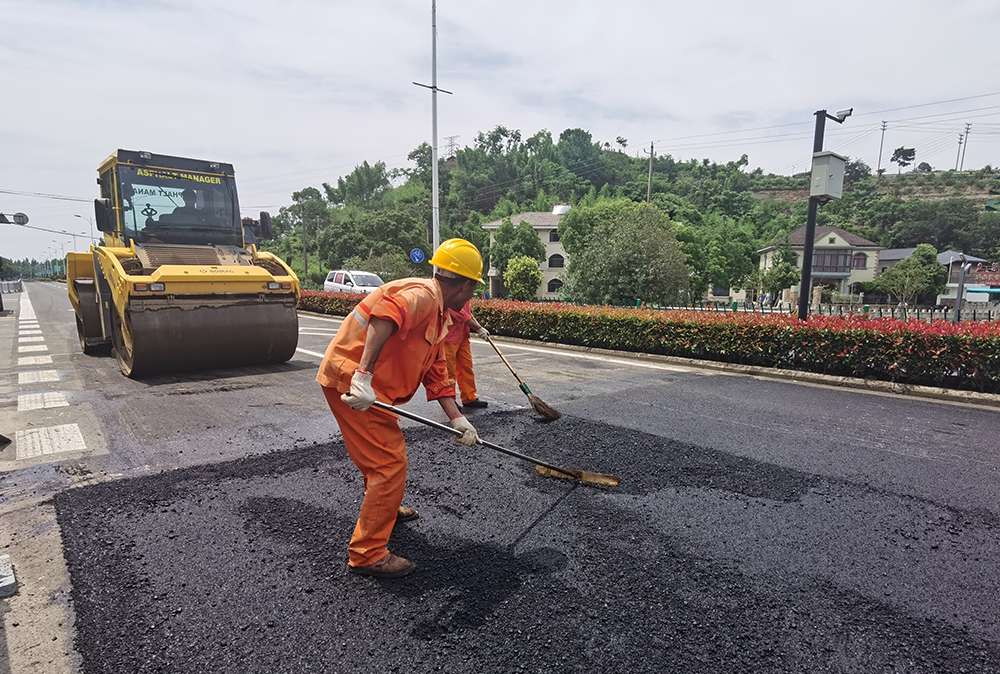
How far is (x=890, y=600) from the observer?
248 cm

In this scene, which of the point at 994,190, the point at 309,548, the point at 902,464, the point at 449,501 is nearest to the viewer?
the point at 309,548

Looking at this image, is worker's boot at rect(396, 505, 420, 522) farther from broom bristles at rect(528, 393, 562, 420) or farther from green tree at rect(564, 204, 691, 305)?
green tree at rect(564, 204, 691, 305)

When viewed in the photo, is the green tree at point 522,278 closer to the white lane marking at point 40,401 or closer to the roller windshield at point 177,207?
the roller windshield at point 177,207

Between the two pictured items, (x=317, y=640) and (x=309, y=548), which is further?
(x=309, y=548)

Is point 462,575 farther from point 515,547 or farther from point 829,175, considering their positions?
point 829,175

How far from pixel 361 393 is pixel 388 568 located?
88 centimetres

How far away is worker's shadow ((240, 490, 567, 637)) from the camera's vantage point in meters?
2.41

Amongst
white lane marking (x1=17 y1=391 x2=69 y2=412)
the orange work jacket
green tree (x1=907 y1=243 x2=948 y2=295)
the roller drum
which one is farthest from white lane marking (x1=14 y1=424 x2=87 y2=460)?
green tree (x1=907 y1=243 x2=948 y2=295)

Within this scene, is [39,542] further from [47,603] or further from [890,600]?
[890,600]

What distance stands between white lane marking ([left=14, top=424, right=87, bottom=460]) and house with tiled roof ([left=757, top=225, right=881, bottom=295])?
180ft

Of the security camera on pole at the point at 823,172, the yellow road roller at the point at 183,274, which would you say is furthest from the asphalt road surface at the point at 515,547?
the security camera on pole at the point at 823,172

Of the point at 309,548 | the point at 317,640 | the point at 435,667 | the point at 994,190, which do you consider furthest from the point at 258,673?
the point at 994,190

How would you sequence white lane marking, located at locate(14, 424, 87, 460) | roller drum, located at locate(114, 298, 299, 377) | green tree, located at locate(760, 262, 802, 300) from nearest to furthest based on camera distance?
white lane marking, located at locate(14, 424, 87, 460) < roller drum, located at locate(114, 298, 299, 377) < green tree, located at locate(760, 262, 802, 300)

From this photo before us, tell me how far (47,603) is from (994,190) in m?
124
